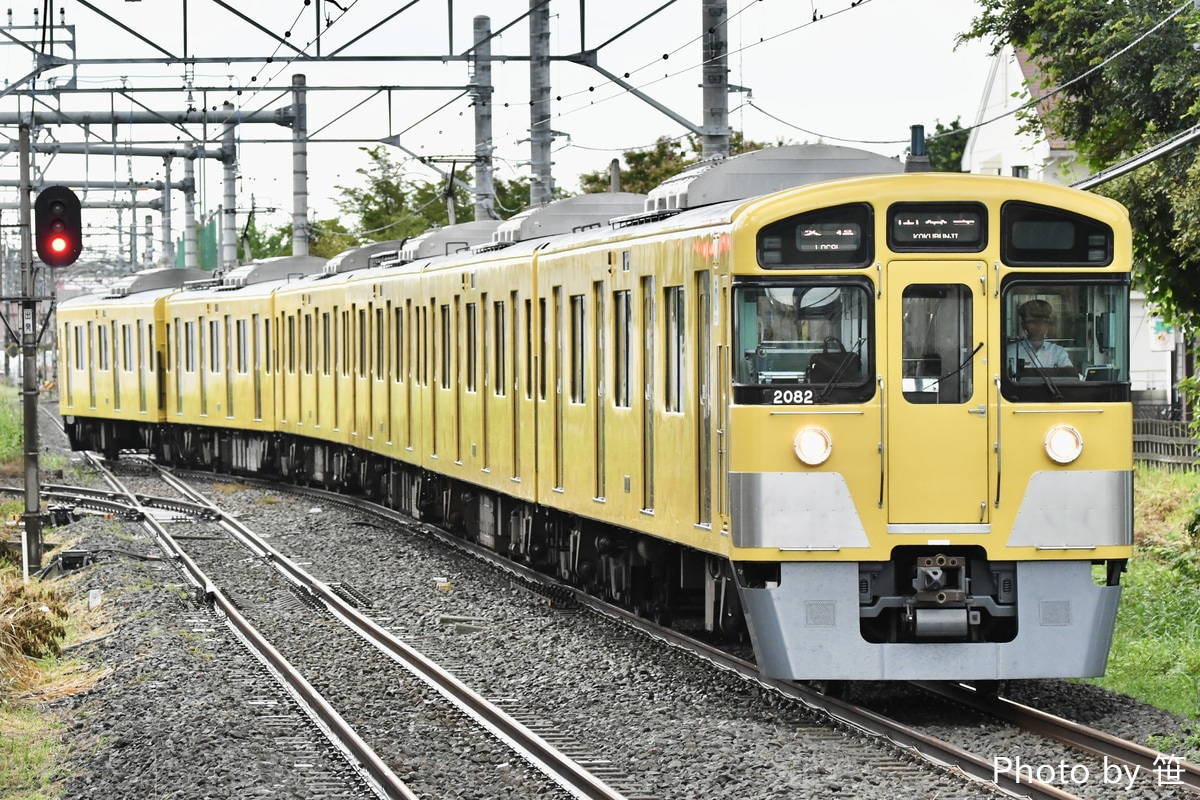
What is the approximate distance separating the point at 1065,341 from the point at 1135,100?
11.3 meters

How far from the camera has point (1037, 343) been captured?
945cm

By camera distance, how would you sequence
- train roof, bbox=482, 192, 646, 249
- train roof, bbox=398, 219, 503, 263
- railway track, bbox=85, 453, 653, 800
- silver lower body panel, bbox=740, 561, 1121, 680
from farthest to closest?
train roof, bbox=398, 219, 503, 263, train roof, bbox=482, 192, 646, 249, silver lower body panel, bbox=740, 561, 1121, 680, railway track, bbox=85, 453, 653, 800

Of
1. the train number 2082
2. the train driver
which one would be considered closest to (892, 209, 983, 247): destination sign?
the train driver

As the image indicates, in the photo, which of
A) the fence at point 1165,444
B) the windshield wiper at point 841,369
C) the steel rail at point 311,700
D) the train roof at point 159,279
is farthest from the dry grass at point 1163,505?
the train roof at point 159,279

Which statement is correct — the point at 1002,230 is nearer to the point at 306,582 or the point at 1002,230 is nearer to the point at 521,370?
the point at 521,370

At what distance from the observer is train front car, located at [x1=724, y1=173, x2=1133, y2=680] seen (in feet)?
30.6

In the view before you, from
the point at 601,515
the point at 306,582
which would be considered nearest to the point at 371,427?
the point at 306,582

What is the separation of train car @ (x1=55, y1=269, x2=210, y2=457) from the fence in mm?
15369

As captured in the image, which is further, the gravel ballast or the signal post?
the signal post

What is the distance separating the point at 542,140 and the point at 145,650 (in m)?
10.7

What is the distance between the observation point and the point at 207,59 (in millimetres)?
22891

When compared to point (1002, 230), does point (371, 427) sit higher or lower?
lower

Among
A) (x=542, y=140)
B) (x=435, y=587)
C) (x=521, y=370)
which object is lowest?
(x=435, y=587)

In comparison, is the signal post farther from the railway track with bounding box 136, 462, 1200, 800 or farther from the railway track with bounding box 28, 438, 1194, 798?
the railway track with bounding box 136, 462, 1200, 800
